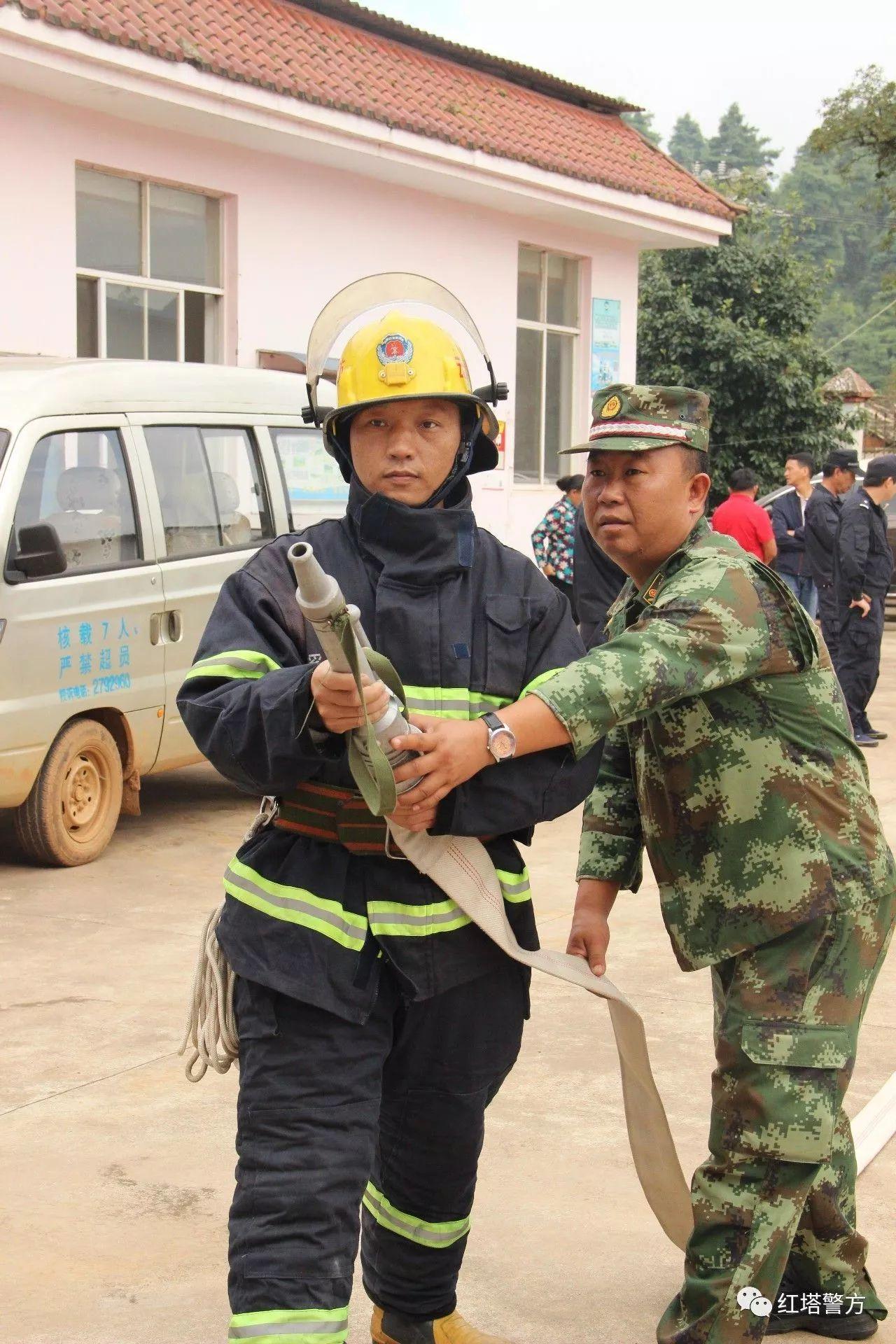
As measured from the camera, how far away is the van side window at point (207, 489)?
753cm

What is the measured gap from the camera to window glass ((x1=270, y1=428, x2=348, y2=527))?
8336mm

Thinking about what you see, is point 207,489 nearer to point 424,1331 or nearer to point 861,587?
point 861,587

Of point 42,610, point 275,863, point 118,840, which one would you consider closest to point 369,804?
point 275,863

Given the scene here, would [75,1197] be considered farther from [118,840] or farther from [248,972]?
[118,840]

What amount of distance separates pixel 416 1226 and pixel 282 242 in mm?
11095

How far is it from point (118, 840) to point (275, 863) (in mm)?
5442

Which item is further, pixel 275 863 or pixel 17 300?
pixel 17 300

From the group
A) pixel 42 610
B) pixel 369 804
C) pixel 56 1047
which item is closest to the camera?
pixel 369 804

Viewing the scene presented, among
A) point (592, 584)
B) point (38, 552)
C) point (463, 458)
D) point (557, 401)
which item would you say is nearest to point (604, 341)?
point (557, 401)

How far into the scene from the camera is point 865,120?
922 inches

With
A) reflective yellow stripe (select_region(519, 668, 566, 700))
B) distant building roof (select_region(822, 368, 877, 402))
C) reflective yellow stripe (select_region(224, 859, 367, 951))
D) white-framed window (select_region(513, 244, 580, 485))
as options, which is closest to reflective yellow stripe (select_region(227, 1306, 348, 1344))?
reflective yellow stripe (select_region(224, 859, 367, 951))

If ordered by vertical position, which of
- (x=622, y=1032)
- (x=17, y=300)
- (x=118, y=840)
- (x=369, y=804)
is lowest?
(x=118, y=840)

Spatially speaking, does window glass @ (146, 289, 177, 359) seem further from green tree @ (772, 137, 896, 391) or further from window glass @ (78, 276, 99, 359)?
green tree @ (772, 137, 896, 391)

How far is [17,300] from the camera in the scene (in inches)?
423
